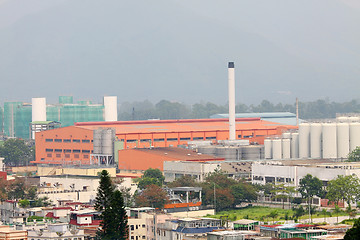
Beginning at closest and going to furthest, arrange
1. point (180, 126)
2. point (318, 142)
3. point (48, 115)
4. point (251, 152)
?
point (318, 142) → point (251, 152) → point (180, 126) → point (48, 115)

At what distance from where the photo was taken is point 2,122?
185 m

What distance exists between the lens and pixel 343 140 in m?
100

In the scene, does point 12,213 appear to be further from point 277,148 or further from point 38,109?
point 38,109

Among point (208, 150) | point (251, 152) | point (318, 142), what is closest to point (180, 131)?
point (208, 150)

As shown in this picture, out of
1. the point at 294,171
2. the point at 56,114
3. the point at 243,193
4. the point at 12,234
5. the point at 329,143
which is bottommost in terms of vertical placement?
the point at 243,193

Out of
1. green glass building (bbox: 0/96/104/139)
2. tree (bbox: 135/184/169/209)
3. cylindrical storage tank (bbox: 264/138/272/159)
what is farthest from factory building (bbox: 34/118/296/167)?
green glass building (bbox: 0/96/104/139)

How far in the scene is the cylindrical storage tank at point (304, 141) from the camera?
10125cm

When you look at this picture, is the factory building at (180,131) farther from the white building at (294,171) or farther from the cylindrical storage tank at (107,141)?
the white building at (294,171)

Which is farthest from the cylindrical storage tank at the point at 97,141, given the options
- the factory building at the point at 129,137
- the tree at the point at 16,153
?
the tree at the point at 16,153

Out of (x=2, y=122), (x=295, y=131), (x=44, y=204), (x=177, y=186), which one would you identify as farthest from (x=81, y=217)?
(x=2, y=122)

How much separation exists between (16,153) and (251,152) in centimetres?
3442

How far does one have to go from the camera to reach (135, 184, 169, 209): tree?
67812 millimetres

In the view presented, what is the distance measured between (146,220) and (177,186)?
985 inches

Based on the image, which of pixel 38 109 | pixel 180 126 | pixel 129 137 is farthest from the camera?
pixel 38 109
